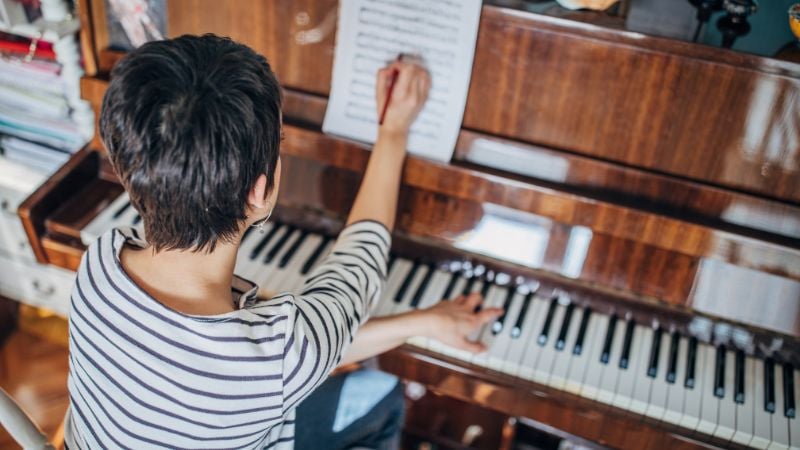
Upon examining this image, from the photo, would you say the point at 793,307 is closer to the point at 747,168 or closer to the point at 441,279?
the point at 747,168

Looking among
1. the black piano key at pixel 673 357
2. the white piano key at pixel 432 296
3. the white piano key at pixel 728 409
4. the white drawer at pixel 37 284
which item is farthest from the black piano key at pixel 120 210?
the white piano key at pixel 728 409

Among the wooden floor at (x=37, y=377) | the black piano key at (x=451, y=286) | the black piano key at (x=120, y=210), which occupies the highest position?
the black piano key at (x=120, y=210)

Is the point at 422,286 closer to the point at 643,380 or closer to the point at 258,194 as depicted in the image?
the point at 643,380

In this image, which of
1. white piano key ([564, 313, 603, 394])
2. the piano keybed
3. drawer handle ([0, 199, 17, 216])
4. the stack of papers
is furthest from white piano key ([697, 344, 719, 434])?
drawer handle ([0, 199, 17, 216])

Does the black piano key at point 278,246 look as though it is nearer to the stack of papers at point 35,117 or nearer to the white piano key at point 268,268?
the white piano key at point 268,268

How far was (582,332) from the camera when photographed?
1619 mm

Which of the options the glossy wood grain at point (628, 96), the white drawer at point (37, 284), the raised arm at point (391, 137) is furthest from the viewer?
the white drawer at point (37, 284)

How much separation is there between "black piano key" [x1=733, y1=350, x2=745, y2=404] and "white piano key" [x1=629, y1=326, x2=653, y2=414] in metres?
0.17

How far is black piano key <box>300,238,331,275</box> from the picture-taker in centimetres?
174

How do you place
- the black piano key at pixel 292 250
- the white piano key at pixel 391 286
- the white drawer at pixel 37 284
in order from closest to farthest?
the white piano key at pixel 391 286 → the black piano key at pixel 292 250 → the white drawer at pixel 37 284

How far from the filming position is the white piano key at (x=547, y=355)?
5.07ft

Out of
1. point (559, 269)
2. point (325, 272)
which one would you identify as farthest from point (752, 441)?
point (325, 272)

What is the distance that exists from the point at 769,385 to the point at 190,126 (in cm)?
128

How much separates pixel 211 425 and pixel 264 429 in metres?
0.09
